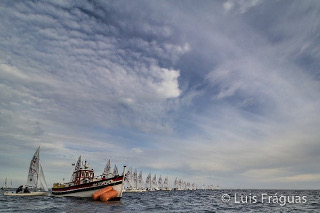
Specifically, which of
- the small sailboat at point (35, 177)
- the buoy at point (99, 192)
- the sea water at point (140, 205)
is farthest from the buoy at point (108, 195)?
the small sailboat at point (35, 177)

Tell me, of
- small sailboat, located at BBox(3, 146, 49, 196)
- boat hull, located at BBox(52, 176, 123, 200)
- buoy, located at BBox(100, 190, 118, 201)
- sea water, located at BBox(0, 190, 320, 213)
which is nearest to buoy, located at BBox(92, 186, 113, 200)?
buoy, located at BBox(100, 190, 118, 201)

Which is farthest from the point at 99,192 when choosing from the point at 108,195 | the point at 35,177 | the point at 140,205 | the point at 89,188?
the point at 35,177

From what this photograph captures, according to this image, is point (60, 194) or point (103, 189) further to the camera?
point (60, 194)

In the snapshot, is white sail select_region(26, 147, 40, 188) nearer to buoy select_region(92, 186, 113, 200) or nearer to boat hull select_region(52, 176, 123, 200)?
boat hull select_region(52, 176, 123, 200)

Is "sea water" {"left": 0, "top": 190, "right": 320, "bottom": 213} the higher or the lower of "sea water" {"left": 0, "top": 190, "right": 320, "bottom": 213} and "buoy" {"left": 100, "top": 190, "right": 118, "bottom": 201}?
the lower

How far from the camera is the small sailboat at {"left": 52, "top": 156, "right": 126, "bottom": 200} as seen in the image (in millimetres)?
39406

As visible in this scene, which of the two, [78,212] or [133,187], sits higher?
[78,212]

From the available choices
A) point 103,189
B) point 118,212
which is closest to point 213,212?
point 118,212

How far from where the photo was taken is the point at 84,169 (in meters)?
48.5

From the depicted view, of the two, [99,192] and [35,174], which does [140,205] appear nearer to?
[99,192]

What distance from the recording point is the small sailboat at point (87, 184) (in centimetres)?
3941

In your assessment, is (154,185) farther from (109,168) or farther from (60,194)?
(60,194)

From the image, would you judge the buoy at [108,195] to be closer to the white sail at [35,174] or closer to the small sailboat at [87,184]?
the small sailboat at [87,184]

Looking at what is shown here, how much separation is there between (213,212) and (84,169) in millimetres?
30225
